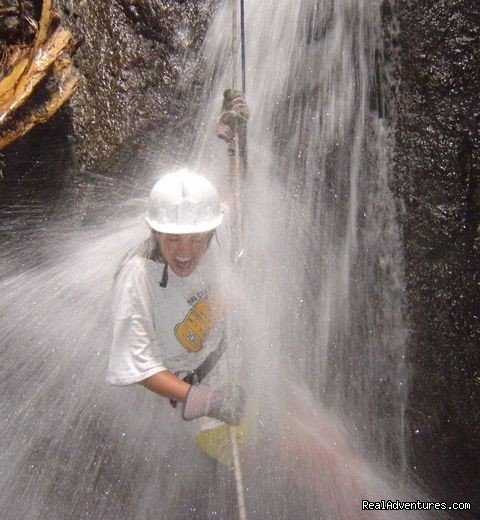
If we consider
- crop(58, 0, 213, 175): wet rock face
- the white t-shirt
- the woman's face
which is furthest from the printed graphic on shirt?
crop(58, 0, 213, 175): wet rock face

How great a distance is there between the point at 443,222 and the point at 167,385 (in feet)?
7.22

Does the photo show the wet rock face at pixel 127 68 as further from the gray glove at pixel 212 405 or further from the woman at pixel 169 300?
the gray glove at pixel 212 405

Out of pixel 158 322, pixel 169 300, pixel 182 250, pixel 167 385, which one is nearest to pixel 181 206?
pixel 182 250

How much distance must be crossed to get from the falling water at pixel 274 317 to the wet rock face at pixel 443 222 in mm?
204

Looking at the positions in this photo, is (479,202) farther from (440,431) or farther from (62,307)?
(62,307)

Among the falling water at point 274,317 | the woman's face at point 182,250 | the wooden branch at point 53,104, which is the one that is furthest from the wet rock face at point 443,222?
the wooden branch at point 53,104

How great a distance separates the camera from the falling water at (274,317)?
150 inches

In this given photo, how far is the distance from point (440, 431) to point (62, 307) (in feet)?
10.5

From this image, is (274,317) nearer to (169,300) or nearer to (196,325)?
(196,325)

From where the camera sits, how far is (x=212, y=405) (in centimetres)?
249

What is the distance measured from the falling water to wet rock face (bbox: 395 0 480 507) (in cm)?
20

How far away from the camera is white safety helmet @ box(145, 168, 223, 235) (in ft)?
7.99

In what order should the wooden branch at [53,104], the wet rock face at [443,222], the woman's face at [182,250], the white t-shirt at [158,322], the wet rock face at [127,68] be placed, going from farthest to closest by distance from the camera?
the wet rock face at [127,68] → the wooden branch at [53,104] → the wet rock face at [443,222] → the woman's face at [182,250] → the white t-shirt at [158,322]

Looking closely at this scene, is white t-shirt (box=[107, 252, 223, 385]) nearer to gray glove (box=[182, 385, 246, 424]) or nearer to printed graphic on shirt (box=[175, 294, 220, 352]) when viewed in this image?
printed graphic on shirt (box=[175, 294, 220, 352])
